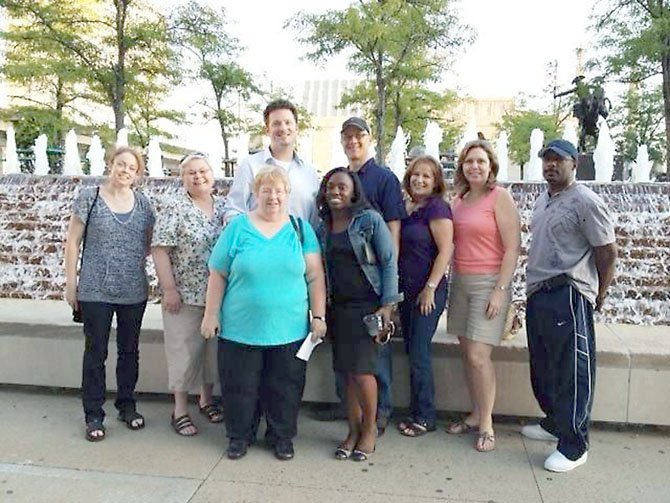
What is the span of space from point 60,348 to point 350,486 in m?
2.47

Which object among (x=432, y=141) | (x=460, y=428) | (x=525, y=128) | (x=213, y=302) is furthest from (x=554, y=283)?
(x=525, y=128)

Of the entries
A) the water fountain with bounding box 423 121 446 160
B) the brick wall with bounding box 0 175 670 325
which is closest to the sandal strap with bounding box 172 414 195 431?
the brick wall with bounding box 0 175 670 325

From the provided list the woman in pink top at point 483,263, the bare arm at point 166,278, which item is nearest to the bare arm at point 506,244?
the woman in pink top at point 483,263

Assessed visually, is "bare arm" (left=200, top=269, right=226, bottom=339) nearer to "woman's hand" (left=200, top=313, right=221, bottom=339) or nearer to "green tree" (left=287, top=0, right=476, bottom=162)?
"woman's hand" (left=200, top=313, right=221, bottom=339)

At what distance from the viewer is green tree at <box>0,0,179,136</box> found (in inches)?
700

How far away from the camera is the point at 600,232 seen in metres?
3.25

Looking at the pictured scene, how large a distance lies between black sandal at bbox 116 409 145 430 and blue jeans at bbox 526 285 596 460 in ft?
8.30

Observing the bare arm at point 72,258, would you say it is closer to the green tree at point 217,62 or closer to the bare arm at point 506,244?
the bare arm at point 506,244

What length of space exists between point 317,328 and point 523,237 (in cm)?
546

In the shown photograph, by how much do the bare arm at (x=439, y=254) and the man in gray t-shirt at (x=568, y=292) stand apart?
510mm

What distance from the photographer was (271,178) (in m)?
3.35

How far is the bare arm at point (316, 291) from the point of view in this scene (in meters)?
3.44

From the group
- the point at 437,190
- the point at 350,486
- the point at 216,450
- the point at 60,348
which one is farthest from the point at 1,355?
the point at 437,190

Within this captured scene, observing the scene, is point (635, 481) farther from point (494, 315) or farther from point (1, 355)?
point (1, 355)
